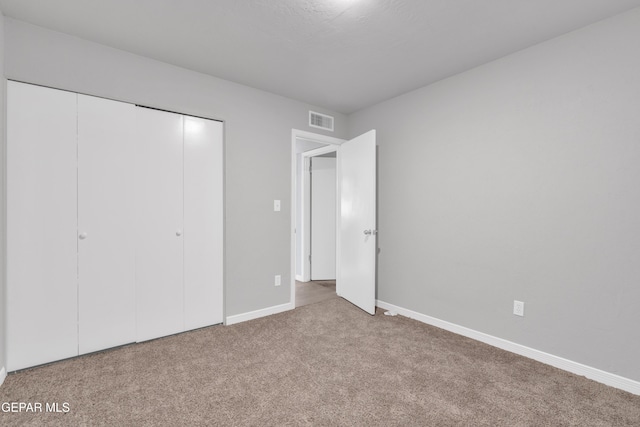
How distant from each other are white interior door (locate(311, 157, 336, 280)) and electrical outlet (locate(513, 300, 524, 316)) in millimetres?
2832

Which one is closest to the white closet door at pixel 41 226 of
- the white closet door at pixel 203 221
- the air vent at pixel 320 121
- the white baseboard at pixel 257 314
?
the white closet door at pixel 203 221

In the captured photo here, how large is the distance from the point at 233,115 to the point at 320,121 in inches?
45.0

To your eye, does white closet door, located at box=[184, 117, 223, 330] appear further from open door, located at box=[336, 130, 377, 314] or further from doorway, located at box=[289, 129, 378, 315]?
open door, located at box=[336, 130, 377, 314]

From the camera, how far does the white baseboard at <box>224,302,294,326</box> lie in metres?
2.89

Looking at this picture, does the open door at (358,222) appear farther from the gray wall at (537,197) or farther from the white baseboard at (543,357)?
the white baseboard at (543,357)

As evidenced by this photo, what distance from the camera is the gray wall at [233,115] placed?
205cm

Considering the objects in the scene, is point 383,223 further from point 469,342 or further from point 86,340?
point 86,340

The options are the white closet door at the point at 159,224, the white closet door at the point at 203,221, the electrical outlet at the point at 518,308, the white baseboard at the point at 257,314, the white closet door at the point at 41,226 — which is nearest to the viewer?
the white closet door at the point at 41,226

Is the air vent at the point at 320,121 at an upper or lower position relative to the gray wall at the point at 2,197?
upper

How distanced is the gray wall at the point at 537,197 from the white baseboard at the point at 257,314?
Answer: 54.2 inches

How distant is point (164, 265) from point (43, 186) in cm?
102

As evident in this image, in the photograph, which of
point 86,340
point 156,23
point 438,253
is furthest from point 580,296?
point 86,340

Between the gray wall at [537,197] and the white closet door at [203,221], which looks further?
the white closet door at [203,221]

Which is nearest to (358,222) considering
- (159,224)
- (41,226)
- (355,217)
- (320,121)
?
(355,217)
